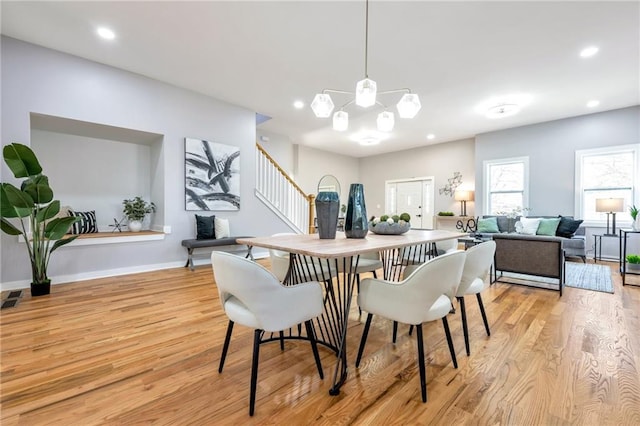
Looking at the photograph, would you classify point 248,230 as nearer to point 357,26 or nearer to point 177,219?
point 177,219

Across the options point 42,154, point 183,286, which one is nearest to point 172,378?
point 183,286

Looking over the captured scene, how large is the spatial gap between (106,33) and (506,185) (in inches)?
317

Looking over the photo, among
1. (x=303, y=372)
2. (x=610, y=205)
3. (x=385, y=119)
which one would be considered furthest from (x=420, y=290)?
(x=610, y=205)

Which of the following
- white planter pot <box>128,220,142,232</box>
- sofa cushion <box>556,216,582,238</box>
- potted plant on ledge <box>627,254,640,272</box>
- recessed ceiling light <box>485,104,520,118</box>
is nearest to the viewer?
potted plant on ledge <box>627,254,640,272</box>

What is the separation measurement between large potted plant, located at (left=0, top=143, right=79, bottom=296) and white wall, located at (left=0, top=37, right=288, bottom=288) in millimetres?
418

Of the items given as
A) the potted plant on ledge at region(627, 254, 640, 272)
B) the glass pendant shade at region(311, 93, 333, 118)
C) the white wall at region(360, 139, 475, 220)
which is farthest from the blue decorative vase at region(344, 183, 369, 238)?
the white wall at region(360, 139, 475, 220)

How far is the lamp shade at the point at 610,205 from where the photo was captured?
479 cm

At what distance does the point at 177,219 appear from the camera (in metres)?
4.79

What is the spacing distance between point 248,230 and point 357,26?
395 centimetres

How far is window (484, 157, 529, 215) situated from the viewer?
6.76 meters

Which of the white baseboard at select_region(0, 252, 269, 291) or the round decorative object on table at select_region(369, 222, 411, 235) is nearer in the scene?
the round decorative object on table at select_region(369, 222, 411, 235)

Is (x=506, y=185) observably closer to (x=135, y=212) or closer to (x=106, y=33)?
(x=135, y=212)

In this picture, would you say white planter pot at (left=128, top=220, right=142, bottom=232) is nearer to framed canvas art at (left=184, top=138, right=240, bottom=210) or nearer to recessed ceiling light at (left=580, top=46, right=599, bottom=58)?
framed canvas art at (left=184, top=138, right=240, bottom=210)

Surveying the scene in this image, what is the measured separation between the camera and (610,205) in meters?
4.86
